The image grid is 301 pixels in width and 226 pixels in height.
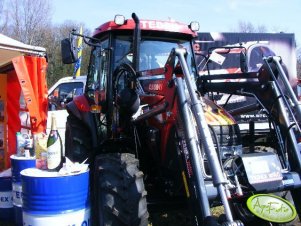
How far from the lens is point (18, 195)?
4.56 m

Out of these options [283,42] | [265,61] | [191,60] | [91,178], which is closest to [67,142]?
[91,178]

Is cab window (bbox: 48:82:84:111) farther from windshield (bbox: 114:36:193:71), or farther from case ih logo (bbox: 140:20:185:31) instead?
case ih logo (bbox: 140:20:185:31)

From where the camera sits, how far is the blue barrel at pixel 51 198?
3266mm

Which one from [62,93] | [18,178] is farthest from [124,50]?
[62,93]

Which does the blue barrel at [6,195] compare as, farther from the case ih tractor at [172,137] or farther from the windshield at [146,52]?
the windshield at [146,52]

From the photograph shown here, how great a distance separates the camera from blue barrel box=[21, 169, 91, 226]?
3266mm

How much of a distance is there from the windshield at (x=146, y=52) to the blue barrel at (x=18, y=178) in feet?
4.64

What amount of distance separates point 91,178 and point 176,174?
32.7 inches

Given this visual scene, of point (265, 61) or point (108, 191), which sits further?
point (265, 61)

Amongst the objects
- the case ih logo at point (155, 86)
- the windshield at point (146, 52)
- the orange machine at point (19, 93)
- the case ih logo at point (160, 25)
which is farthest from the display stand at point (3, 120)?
the case ih logo at point (155, 86)

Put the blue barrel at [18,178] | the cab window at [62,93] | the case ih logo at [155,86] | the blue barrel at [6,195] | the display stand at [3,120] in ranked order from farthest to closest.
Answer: the cab window at [62,93] < the display stand at [3,120] < the blue barrel at [6,195] < the blue barrel at [18,178] < the case ih logo at [155,86]

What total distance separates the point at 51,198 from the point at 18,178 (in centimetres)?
146

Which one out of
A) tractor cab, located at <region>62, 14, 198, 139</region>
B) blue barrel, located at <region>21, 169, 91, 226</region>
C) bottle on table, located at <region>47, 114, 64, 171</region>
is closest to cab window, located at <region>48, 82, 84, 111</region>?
tractor cab, located at <region>62, 14, 198, 139</region>

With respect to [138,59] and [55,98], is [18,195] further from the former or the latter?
[55,98]
